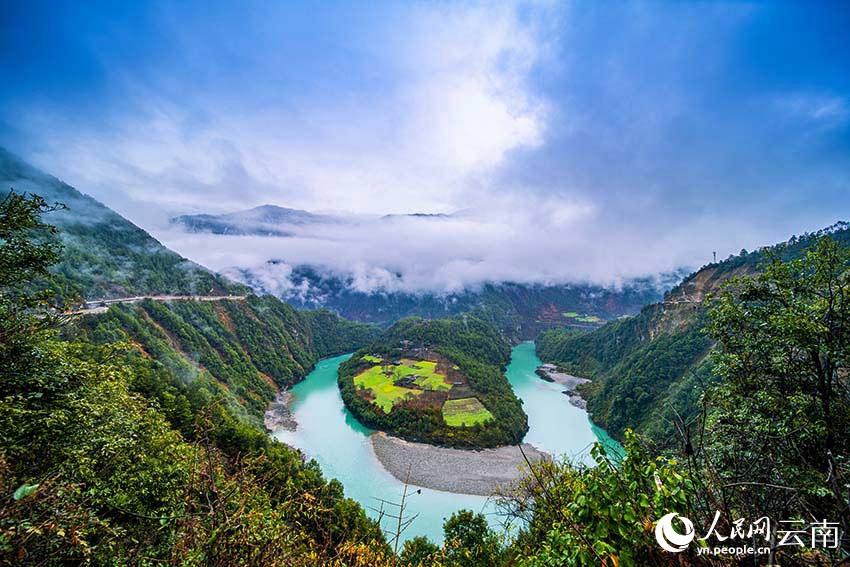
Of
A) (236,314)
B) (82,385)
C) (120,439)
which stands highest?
(82,385)

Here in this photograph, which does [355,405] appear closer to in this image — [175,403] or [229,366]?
[229,366]

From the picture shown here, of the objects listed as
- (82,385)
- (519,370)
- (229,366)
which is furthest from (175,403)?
(519,370)

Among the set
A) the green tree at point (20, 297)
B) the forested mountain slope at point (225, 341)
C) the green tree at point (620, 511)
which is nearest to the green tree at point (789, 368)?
the green tree at point (620, 511)

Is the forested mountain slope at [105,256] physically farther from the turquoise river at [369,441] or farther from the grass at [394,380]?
the grass at [394,380]

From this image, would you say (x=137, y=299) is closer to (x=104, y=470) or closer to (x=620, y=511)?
(x=104, y=470)

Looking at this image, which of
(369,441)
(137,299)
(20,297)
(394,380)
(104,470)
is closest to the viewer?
(104,470)

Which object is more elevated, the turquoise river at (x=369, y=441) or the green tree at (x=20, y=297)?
the green tree at (x=20, y=297)

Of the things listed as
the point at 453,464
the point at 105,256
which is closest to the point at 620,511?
the point at 453,464
